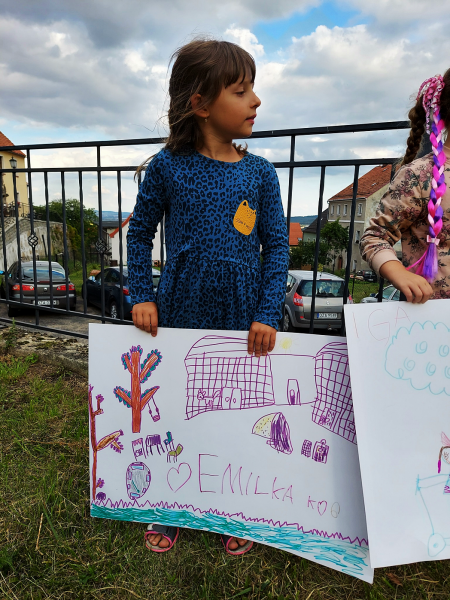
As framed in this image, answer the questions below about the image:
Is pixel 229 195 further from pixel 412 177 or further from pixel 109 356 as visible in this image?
pixel 109 356

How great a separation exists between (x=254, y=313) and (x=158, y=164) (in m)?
0.64

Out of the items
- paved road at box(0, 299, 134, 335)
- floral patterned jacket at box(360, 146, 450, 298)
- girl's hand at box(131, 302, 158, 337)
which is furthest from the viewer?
paved road at box(0, 299, 134, 335)

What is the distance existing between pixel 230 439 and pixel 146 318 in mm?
516

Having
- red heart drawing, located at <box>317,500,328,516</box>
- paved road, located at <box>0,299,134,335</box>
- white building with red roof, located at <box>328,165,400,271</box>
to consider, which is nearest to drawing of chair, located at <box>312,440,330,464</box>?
red heart drawing, located at <box>317,500,328,516</box>

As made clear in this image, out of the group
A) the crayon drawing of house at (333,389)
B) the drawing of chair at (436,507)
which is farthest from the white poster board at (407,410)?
the crayon drawing of house at (333,389)

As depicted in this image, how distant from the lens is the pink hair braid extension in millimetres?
1228

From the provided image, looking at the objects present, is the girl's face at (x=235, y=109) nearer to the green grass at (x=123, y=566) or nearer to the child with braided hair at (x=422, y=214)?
the child with braided hair at (x=422, y=214)

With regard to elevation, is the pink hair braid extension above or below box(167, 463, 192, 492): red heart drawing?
above

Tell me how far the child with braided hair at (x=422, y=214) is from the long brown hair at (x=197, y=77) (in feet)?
1.94

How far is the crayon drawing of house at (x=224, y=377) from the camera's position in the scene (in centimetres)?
136

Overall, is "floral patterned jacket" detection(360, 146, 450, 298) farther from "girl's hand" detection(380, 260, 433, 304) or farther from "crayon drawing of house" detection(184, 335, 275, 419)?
"crayon drawing of house" detection(184, 335, 275, 419)

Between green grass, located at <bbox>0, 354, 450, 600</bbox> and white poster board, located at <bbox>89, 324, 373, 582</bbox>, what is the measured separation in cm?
11

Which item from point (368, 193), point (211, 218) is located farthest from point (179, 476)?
point (368, 193)

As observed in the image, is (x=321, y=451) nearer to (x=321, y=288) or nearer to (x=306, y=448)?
(x=306, y=448)
